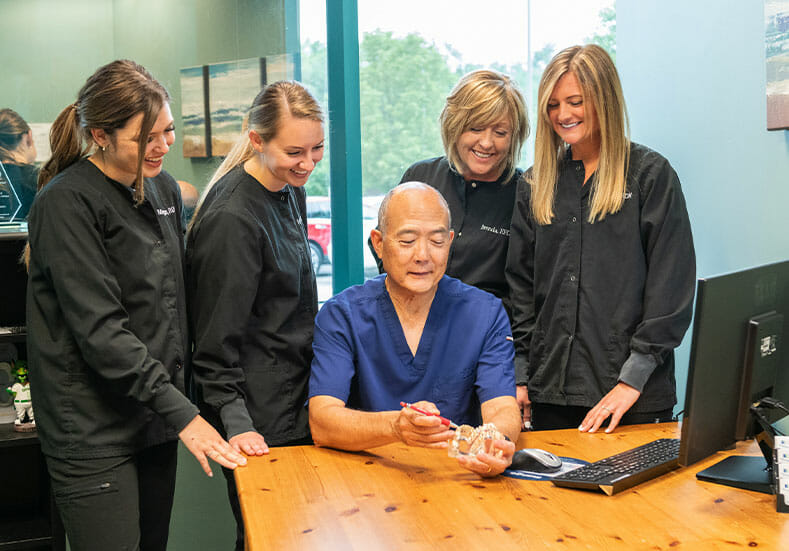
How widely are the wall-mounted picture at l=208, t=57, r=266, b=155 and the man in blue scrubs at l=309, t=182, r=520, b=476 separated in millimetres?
1464

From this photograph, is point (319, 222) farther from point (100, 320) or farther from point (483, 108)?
point (100, 320)

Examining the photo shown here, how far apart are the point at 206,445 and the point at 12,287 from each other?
5.19 ft

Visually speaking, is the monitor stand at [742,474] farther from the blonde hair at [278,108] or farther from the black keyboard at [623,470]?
the blonde hair at [278,108]

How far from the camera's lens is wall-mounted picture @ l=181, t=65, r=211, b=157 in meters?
3.39

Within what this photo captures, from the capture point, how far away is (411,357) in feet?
6.95

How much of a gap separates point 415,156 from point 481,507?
3211mm

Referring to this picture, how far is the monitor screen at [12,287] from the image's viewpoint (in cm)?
306

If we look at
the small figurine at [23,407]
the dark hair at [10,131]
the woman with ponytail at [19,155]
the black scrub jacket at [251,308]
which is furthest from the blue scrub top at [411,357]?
the dark hair at [10,131]

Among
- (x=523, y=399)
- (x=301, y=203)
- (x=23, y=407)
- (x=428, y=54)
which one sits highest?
(x=428, y=54)

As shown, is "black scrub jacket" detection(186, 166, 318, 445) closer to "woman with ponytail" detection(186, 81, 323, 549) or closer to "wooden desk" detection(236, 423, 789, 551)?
"woman with ponytail" detection(186, 81, 323, 549)

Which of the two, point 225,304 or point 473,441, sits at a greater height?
point 225,304

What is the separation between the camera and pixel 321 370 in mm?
2072

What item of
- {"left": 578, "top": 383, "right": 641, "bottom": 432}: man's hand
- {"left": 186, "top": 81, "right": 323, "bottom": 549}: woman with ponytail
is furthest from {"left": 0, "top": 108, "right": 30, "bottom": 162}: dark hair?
{"left": 578, "top": 383, "right": 641, "bottom": 432}: man's hand

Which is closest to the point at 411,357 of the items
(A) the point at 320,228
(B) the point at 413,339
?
(B) the point at 413,339
